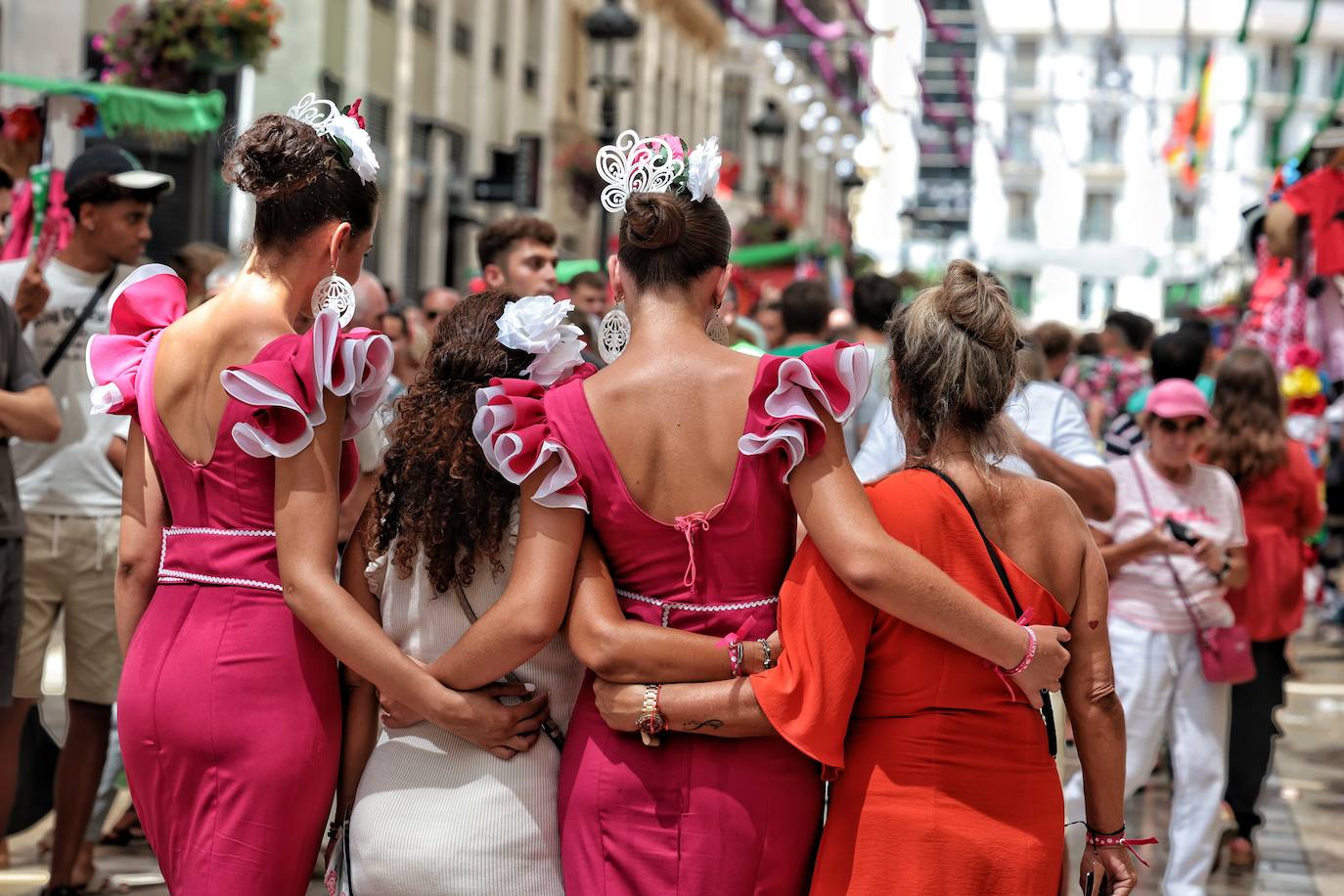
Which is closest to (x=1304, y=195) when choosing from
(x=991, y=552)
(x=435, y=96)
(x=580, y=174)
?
(x=991, y=552)

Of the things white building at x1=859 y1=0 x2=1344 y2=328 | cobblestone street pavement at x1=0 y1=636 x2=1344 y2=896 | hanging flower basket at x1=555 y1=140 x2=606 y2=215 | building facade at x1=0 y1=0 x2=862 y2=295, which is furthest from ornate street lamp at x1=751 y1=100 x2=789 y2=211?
cobblestone street pavement at x1=0 y1=636 x2=1344 y2=896

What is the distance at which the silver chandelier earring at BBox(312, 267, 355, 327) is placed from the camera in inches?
134

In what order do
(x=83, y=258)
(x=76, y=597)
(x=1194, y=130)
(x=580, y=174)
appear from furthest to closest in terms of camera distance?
1. (x=1194, y=130)
2. (x=580, y=174)
3. (x=83, y=258)
4. (x=76, y=597)

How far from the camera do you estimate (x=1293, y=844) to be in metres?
7.37

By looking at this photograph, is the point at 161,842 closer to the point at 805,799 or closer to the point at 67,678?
the point at 805,799

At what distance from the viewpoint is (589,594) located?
315 cm

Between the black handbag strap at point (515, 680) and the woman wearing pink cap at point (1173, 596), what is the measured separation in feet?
10.2

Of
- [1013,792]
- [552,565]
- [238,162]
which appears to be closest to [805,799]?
[1013,792]

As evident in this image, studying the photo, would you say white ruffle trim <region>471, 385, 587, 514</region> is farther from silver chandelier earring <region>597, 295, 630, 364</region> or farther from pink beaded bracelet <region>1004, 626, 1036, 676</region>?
pink beaded bracelet <region>1004, 626, 1036, 676</region>

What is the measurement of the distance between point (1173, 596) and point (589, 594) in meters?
3.50

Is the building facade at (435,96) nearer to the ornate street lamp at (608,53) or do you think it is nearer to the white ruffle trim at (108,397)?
the ornate street lamp at (608,53)

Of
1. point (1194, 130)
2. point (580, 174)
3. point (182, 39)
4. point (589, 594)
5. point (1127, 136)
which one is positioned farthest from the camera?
point (1127, 136)

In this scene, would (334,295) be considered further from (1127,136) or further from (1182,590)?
(1127,136)

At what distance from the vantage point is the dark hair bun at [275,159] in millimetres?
3383
